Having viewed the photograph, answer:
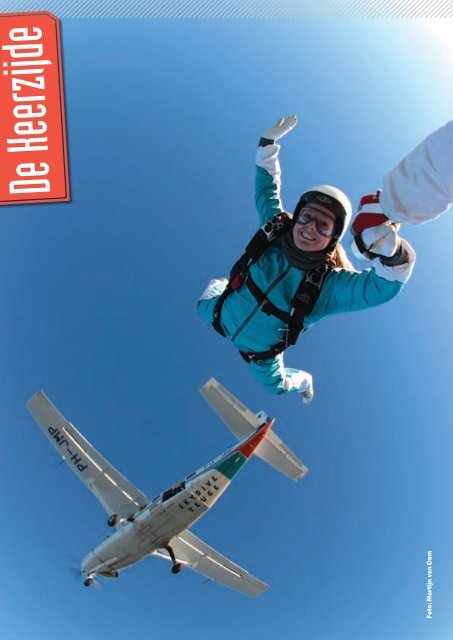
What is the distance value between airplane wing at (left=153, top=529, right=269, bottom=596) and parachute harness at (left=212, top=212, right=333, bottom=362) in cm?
1487

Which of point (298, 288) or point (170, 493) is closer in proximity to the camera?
point (298, 288)

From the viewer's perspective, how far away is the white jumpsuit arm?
3096mm

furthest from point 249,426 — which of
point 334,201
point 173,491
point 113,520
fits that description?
point 334,201

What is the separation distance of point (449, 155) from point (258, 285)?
13.8 feet

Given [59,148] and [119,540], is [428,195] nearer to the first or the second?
[59,148]

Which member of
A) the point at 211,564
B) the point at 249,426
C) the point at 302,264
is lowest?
the point at 211,564

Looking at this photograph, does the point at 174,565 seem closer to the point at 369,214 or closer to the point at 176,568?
the point at 176,568

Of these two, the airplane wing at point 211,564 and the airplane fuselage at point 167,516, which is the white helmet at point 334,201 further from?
the airplane wing at point 211,564

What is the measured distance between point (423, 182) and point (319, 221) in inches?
109

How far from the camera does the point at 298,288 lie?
6629 mm

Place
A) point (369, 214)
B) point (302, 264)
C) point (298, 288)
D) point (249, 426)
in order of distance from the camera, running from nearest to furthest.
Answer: point (369, 214), point (302, 264), point (298, 288), point (249, 426)

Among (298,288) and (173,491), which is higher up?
(298,288)

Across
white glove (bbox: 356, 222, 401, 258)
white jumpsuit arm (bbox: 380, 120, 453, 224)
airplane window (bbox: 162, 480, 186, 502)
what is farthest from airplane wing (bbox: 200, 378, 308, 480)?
white jumpsuit arm (bbox: 380, 120, 453, 224)

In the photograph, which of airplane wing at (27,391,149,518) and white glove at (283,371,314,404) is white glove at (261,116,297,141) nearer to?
white glove at (283,371,314,404)
